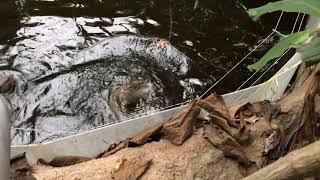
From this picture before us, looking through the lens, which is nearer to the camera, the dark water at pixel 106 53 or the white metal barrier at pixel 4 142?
the white metal barrier at pixel 4 142

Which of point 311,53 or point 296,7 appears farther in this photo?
point 296,7

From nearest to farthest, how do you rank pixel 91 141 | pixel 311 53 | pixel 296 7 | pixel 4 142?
1. pixel 4 142
2. pixel 311 53
3. pixel 296 7
4. pixel 91 141

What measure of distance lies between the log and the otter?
1.92m

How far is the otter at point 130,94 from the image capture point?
2.91m

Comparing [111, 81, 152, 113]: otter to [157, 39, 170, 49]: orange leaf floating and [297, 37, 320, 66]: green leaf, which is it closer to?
[157, 39, 170, 49]: orange leaf floating

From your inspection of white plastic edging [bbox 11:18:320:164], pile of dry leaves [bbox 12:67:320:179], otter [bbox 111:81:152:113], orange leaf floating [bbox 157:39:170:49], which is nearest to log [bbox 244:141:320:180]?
pile of dry leaves [bbox 12:67:320:179]

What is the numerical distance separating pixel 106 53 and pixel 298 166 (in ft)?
7.73

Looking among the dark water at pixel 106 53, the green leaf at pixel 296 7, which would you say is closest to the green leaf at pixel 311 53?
the green leaf at pixel 296 7

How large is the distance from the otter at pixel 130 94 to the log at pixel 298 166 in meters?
1.92

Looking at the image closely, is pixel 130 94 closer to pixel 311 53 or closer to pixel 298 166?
pixel 311 53

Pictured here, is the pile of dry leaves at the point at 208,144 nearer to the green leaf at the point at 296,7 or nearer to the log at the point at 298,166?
the green leaf at the point at 296,7

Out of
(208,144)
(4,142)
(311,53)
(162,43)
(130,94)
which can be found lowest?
(130,94)

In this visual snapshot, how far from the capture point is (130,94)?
2.93 metres

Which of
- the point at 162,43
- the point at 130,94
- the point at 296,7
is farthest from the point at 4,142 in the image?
the point at 162,43
